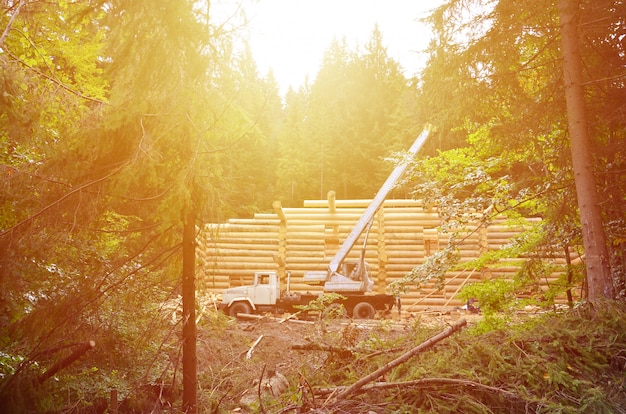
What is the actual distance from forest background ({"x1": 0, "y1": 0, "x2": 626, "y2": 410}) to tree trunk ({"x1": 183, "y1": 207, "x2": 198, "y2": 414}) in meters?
0.20

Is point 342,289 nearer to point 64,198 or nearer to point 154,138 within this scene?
point 154,138

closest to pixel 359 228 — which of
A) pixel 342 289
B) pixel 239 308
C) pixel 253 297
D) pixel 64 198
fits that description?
pixel 342 289

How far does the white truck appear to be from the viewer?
1639cm

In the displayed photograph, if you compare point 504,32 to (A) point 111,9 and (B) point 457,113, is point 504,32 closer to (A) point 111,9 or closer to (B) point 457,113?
(B) point 457,113

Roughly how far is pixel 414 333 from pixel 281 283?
14113 mm

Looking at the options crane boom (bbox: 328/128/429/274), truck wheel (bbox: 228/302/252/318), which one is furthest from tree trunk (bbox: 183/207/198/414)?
truck wheel (bbox: 228/302/252/318)

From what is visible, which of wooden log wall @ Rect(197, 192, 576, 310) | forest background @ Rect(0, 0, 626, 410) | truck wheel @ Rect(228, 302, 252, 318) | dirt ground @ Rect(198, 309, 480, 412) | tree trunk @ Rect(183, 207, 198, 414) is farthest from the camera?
wooden log wall @ Rect(197, 192, 576, 310)

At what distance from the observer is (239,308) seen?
56.8ft

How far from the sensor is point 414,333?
6246 millimetres

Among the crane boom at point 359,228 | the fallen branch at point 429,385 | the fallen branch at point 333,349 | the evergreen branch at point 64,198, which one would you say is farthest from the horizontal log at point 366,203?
the fallen branch at point 429,385

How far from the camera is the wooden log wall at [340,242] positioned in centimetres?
1988

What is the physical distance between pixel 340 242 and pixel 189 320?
14980 millimetres

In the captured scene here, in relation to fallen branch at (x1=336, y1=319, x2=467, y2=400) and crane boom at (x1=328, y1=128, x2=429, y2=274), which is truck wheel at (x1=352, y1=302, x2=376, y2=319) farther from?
fallen branch at (x1=336, y1=319, x2=467, y2=400)


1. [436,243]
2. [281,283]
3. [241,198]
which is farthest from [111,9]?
[436,243]
